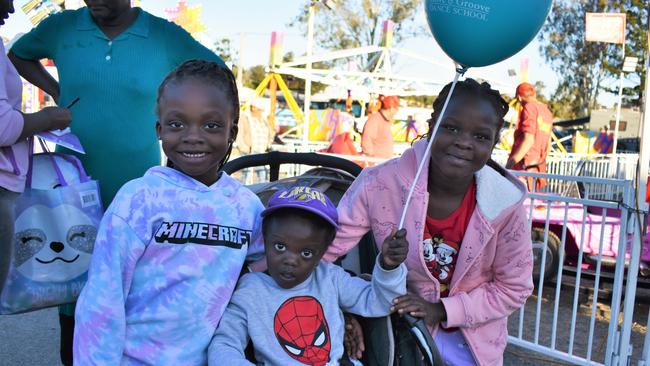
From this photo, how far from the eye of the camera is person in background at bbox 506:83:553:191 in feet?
22.1

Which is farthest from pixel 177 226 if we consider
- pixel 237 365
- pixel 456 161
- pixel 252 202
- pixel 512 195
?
pixel 512 195

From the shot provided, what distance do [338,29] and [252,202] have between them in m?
36.2

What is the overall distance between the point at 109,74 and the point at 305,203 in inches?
40.5

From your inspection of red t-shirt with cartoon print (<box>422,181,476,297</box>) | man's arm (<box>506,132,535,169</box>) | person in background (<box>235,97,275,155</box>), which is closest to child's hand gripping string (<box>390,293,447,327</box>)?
red t-shirt with cartoon print (<box>422,181,476,297</box>)

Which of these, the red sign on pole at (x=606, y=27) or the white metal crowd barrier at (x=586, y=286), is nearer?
the white metal crowd barrier at (x=586, y=286)

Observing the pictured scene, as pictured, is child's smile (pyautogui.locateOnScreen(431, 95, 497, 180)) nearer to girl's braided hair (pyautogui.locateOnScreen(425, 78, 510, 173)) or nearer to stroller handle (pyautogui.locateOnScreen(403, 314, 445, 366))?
girl's braided hair (pyautogui.locateOnScreen(425, 78, 510, 173))

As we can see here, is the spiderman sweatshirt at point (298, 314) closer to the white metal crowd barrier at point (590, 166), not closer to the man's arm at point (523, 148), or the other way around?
the man's arm at point (523, 148)

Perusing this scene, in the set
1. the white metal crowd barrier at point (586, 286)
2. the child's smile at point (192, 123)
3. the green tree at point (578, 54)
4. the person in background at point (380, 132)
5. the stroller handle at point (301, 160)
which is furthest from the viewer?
the green tree at point (578, 54)

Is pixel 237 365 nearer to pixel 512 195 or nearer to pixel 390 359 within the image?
pixel 390 359

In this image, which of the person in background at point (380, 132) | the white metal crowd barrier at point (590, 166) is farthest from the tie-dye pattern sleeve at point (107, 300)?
the white metal crowd barrier at point (590, 166)

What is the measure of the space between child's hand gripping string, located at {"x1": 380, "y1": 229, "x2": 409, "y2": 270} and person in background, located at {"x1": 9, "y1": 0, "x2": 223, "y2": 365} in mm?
1147

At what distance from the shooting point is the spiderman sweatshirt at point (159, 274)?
160cm

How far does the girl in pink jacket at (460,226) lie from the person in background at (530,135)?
4709 mm

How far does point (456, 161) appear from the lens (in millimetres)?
2049
